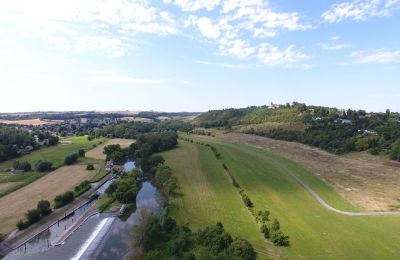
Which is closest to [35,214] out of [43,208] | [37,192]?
[43,208]

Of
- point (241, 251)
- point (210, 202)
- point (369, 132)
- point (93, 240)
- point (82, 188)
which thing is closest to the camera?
point (241, 251)

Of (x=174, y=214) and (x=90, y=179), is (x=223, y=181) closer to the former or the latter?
(x=174, y=214)

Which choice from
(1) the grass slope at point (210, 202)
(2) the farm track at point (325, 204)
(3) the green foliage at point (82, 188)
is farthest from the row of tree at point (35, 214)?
(2) the farm track at point (325, 204)

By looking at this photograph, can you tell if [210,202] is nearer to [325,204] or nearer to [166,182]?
[166,182]

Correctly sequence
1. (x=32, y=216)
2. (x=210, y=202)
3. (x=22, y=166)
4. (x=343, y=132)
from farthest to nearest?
(x=343, y=132)
(x=22, y=166)
(x=210, y=202)
(x=32, y=216)

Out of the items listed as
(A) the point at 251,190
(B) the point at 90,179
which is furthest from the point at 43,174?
(A) the point at 251,190

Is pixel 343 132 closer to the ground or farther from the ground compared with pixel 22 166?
farther from the ground

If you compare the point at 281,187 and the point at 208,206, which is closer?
the point at 208,206

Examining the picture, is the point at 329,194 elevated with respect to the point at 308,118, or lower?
lower
